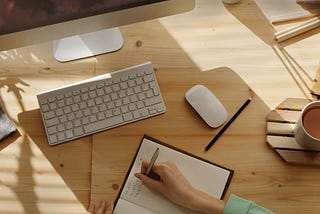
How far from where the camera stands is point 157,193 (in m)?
1.04

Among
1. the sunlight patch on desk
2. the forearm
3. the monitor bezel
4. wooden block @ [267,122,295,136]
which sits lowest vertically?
the sunlight patch on desk

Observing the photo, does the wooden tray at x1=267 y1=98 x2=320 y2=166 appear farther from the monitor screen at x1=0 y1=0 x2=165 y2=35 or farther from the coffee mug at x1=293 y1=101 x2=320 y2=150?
the monitor screen at x1=0 y1=0 x2=165 y2=35

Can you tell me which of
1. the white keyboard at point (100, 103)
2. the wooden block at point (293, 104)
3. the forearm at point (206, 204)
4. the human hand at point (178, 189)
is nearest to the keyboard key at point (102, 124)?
the white keyboard at point (100, 103)

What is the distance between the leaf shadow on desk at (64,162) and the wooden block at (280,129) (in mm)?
401

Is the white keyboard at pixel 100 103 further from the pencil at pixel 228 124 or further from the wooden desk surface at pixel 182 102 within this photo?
the pencil at pixel 228 124

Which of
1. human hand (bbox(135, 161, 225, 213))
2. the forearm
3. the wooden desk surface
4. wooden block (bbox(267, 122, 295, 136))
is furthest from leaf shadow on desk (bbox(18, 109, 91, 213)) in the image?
wooden block (bbox(267, 122, 295, 136))

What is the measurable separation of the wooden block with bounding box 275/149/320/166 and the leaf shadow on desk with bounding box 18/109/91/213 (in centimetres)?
43

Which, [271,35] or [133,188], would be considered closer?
[133,188]

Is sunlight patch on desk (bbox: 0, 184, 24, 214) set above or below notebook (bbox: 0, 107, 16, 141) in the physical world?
below

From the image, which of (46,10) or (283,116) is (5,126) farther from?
(283,116)

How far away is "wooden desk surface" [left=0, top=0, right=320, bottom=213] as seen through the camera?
1046mm

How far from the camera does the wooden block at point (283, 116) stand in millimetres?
1091

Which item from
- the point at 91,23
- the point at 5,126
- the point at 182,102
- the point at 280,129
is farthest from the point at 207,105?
the point at 5,126

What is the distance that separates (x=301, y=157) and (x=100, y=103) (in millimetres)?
455
